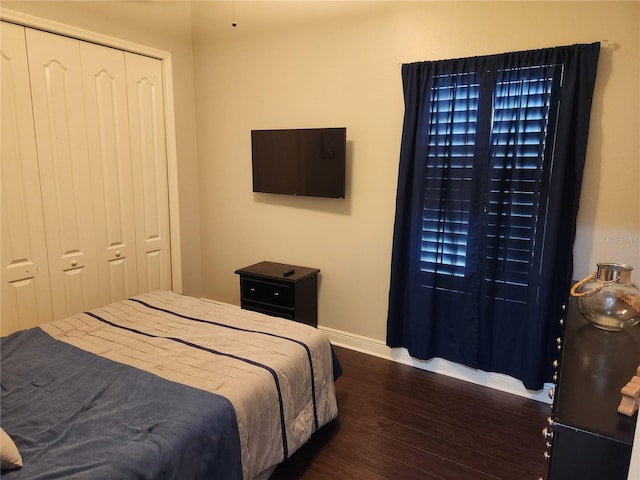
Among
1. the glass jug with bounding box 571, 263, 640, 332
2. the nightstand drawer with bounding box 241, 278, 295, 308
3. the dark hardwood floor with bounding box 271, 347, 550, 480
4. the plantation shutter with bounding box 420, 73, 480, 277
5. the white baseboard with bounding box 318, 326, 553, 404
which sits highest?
the plantation shutter with bounding box 420, 73, 480, 277

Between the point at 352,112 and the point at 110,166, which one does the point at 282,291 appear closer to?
the point at 352,112

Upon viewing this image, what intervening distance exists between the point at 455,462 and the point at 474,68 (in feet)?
7.97

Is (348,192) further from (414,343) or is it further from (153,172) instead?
(153,172)

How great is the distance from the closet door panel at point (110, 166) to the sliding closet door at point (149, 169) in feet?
0.23

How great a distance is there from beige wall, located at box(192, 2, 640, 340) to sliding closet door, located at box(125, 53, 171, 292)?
0.60m

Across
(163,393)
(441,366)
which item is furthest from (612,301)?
(163,393)

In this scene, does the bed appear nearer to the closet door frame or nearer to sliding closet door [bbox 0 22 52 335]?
sliding closet door [bbox 0 22 52 335]

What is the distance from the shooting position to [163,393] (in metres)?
1.64

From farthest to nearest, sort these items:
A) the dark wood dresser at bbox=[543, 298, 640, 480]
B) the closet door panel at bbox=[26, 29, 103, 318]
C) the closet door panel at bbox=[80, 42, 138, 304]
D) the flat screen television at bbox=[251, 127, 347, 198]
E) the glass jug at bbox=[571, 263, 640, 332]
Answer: the flat screen television at bbox=[251, 127, 347, 198] → the closet door panel at bbox=[80, 42, 138, 304] → the closet door panel at bbox=[26, 29, 103, 318] → the glass jug at bbox=[571, 263, 640, 332] → the dark wood dresser at bbox=[543, 298, 640, 480]

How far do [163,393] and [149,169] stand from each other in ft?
7.74

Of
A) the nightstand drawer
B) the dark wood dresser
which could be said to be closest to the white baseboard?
the nightstand drawer

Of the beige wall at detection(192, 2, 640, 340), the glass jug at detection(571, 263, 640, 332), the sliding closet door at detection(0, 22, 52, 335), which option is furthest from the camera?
the sliding closet door at detection(0, 22, 52, 335)

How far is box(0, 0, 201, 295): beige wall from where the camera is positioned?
2879mm

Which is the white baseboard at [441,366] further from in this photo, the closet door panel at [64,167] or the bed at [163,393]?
the closet door panel at [64,167]
